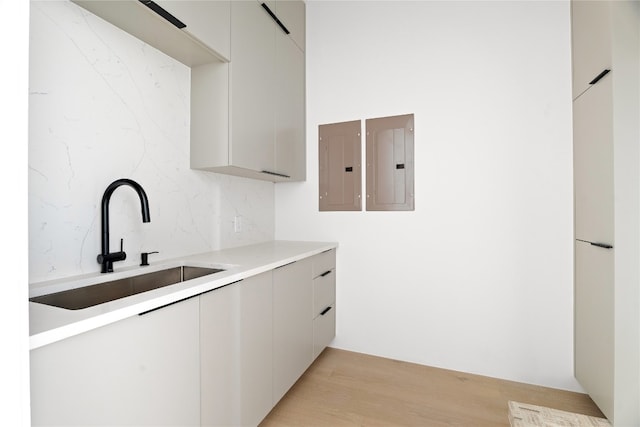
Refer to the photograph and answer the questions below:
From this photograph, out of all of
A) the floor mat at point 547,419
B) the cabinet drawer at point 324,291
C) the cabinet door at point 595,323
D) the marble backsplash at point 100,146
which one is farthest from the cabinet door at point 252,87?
the cabinet door at point 595,323

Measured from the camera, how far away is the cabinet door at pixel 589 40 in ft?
5.19

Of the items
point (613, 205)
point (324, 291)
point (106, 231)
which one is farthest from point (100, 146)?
point (613, 205)

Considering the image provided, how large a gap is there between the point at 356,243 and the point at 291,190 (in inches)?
29.0

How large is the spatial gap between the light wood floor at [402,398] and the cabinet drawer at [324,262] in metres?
0.70

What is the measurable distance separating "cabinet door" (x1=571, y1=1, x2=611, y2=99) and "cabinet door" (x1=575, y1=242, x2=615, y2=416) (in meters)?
0.94

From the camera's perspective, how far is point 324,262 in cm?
240

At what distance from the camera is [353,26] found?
103 inches

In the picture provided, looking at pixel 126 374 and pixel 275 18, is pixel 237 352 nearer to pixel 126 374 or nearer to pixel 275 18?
pixel 126 374

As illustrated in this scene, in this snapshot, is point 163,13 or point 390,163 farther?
point 390,163

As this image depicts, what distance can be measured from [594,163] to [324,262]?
172cm
